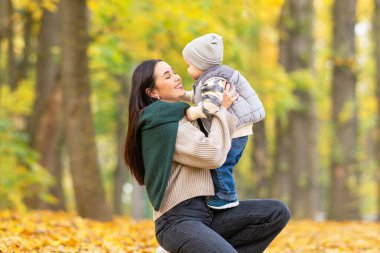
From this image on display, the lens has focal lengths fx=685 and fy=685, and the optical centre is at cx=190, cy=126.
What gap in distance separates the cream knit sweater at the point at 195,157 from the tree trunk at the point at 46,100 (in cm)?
1048

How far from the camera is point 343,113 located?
13.9m

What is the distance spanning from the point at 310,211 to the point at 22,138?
25.9 feet

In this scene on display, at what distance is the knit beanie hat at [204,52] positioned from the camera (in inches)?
174

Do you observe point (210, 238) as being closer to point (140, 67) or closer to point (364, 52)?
point (140, 67)

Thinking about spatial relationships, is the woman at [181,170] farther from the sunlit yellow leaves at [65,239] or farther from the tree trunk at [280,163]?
the tree trunk at [280,163]

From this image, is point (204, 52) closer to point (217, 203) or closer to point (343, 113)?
point (217, 203)

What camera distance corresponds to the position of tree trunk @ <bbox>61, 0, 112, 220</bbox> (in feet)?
31.6

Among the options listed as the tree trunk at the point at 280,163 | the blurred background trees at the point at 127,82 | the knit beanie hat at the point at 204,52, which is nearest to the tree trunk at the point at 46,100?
the blurred background trees at the point at 127,82

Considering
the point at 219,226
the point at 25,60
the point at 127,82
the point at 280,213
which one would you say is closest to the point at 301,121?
the point at 127,82

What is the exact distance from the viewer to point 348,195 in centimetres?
1408

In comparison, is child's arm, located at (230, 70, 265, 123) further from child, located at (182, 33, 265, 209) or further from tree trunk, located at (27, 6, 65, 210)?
tree trunk, located at (27, 6, 65, 210)

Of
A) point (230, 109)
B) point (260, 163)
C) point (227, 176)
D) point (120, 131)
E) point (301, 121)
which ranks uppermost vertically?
point (230, 109)

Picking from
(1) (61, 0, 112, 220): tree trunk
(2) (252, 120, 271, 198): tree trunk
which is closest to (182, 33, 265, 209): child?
(1) (61, 0, 112, 220): tree trunk

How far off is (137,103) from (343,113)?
10.1 m
